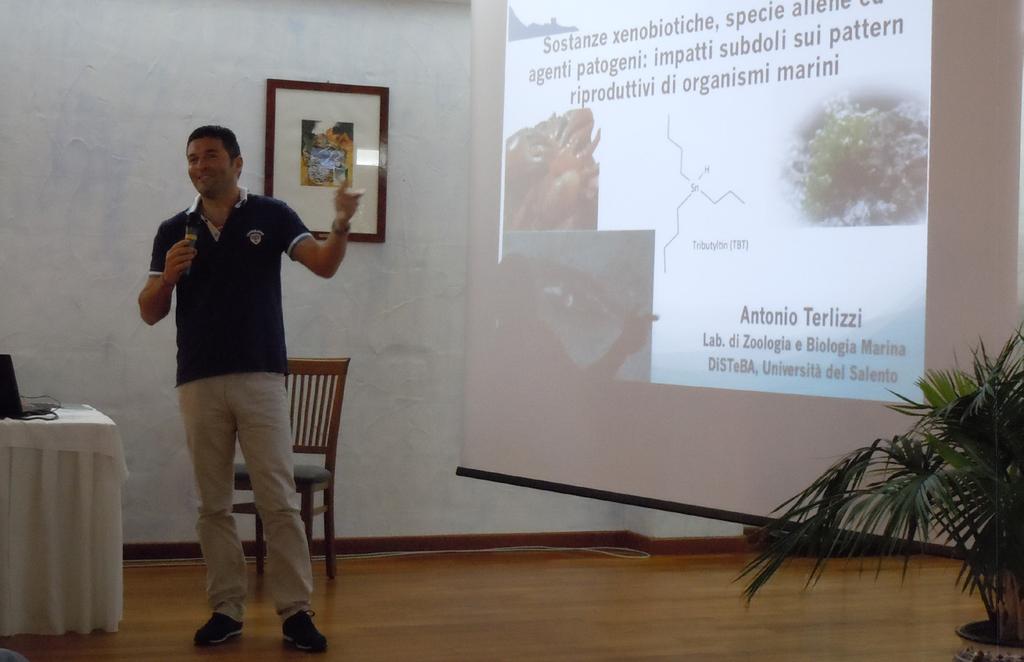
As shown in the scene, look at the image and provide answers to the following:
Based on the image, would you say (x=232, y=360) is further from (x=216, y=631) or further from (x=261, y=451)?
(x=216, y=631)

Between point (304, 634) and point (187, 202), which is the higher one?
point (187, 202)

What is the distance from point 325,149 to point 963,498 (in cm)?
325

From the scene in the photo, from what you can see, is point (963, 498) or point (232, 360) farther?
point (232, 360)

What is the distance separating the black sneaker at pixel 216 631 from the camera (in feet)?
10.8

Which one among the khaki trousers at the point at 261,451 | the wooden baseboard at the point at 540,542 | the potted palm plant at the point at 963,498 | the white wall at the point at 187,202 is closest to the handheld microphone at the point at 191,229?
the khaki trousers at the point at 261,451

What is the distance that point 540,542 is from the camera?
507 centimetres

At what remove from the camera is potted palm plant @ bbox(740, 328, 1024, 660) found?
217 centimetres

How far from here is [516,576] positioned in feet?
14.7

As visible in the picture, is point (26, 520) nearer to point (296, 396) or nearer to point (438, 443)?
point (296, 396)

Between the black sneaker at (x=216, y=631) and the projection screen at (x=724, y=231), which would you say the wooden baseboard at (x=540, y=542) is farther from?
the black sneaker at (x=216, y=631)

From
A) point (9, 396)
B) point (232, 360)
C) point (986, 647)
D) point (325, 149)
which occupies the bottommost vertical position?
point (986, 647)

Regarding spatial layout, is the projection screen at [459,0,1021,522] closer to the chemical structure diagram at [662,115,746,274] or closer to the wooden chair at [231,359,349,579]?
the chemical structure diagram at [662,115,746,274]

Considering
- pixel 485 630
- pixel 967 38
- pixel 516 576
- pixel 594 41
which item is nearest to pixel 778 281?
pixel 967 38

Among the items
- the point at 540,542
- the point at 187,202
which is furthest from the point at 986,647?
the point at 187,202
